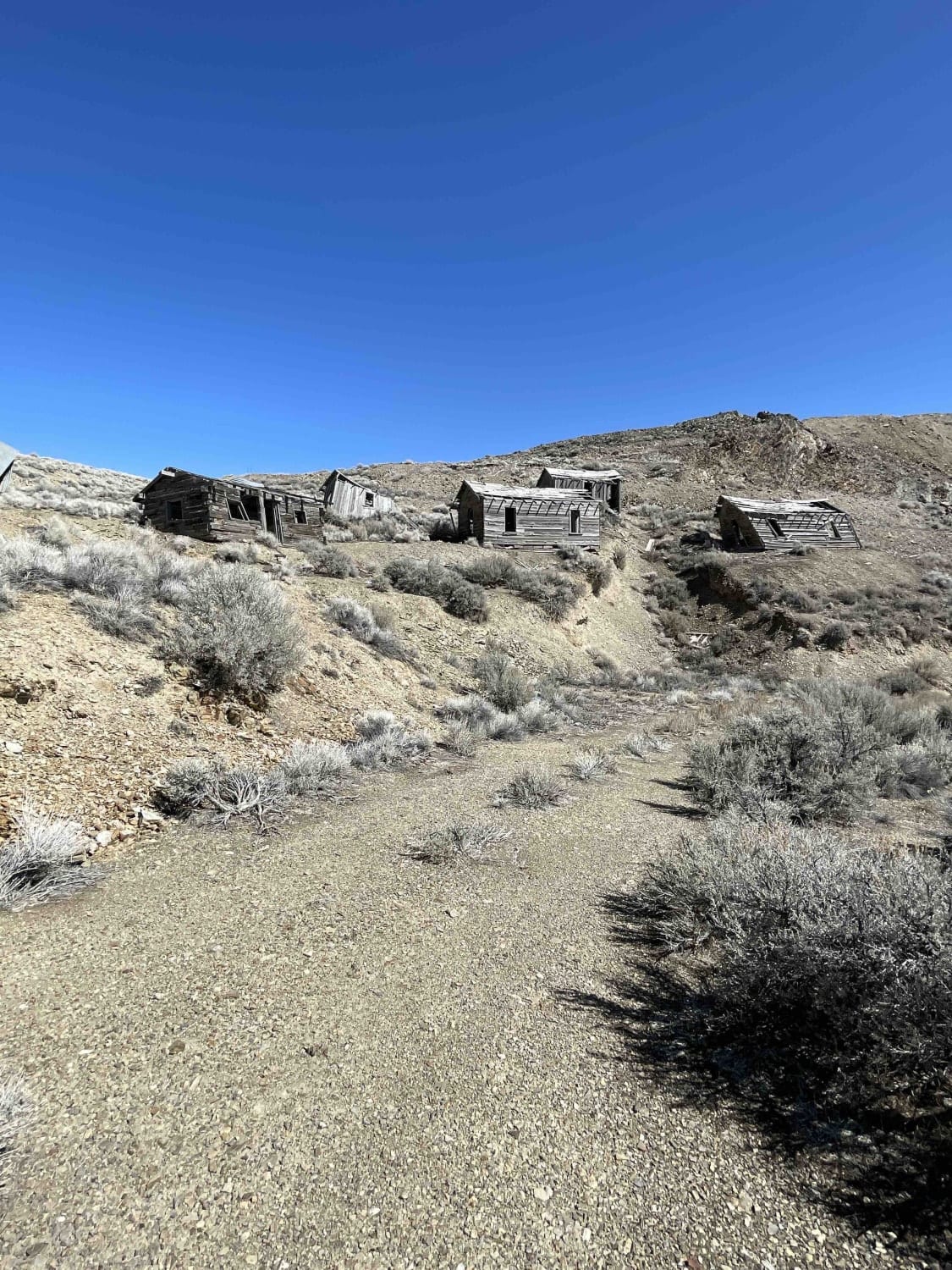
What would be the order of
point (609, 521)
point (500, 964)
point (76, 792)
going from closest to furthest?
point (500, 964), point (76, 792), point (609, 521)

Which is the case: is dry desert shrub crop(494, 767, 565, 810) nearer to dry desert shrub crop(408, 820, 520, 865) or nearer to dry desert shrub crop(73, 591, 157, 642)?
dry desert shrub crop(408, 820, 520, 865)

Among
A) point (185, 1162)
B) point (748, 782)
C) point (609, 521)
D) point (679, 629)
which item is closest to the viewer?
point (185, 1162)

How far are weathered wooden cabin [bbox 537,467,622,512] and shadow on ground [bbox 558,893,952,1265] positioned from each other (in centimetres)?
3028

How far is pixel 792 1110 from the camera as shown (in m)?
2.67

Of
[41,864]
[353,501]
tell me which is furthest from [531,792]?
[353,501]

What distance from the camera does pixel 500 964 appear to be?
3.77 meters

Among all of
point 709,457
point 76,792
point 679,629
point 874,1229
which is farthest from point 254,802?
point 709,457

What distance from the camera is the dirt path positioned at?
6.85 ft

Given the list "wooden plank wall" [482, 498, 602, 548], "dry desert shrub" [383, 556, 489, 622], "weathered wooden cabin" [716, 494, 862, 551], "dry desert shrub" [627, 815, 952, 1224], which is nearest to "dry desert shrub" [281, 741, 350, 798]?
"dry desert shrub" [627, 815, 952, 1224]

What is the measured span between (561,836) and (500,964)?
2.24 metres

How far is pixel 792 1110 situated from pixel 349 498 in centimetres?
2758

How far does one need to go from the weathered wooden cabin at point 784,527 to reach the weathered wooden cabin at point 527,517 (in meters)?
8.40

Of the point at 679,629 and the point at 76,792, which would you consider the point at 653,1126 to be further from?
the point at 679,629

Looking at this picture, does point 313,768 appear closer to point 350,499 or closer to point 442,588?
point 442,588
